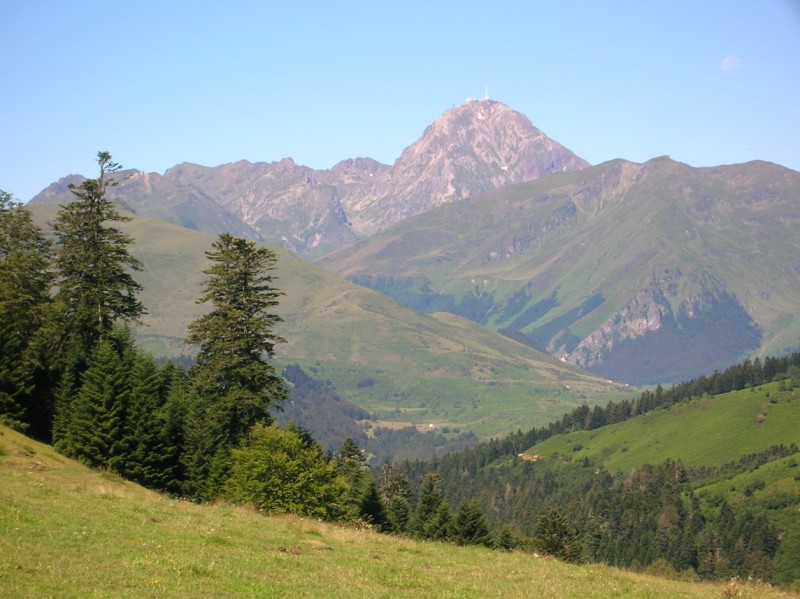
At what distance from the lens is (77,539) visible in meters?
31.2

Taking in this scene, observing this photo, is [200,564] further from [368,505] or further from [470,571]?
[368,505]

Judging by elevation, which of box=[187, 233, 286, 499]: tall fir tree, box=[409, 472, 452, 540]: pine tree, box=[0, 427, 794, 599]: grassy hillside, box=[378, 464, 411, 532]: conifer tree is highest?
box=[187, 233, 286, 499]: tall fir tree

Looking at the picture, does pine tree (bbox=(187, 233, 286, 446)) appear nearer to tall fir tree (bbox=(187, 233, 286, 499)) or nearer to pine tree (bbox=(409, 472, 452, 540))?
tall fir tree (bbox=(187, 233, 286, 499))

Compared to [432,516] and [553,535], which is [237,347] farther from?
[553,535]

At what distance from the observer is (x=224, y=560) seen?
1230 inches

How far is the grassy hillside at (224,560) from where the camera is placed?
88.4 feet

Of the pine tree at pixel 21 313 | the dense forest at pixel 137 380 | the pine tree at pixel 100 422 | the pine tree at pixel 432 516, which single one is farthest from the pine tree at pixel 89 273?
the pine tree at pixel 432 516

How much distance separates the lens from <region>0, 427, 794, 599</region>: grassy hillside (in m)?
26.9

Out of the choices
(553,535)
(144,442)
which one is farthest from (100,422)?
(553,535)

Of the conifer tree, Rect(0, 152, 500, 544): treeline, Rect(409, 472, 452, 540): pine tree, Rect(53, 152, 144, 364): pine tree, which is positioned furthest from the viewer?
the conifer tree

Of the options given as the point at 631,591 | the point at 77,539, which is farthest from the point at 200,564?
the point at 631,591

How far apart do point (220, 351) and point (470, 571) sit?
3521 cm

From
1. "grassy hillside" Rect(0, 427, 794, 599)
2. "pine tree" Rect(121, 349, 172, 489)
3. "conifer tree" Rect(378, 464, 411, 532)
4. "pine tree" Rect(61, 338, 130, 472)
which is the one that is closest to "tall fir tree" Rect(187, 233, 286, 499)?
"pine tree" Rect(121, 349, 172, 489)

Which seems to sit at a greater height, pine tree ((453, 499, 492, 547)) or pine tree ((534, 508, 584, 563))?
pine tree ((453, 499, 492, 547))
